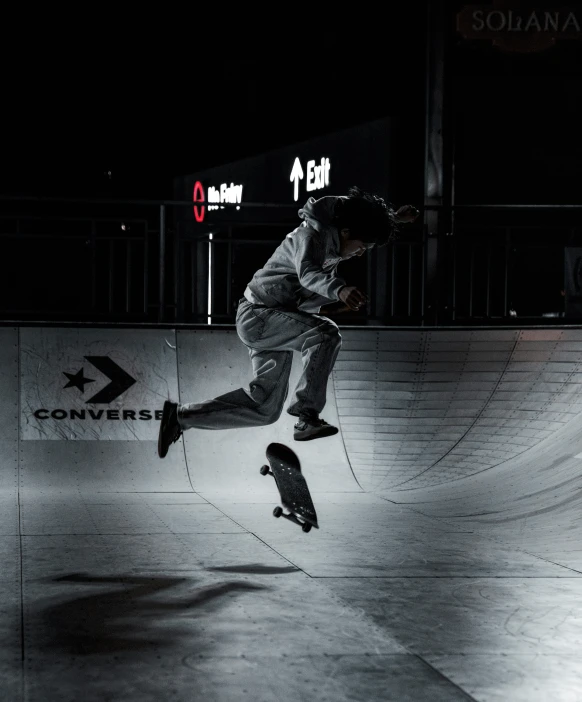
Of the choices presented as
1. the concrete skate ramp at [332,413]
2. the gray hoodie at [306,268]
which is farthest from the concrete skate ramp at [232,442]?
the gray hoodie at [306,268]

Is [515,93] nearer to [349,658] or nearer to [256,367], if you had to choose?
[256,367]

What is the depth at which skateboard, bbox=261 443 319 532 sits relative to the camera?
18.5ft

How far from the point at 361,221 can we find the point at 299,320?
26.1 inches

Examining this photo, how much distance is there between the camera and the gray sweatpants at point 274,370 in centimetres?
566

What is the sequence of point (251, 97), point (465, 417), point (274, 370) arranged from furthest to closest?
point (251, 97) → point (465, 417) → point (274, 370)

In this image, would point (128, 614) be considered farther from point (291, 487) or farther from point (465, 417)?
point (465, 417)

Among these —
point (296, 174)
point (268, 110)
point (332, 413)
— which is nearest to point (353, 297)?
point (332, 413)

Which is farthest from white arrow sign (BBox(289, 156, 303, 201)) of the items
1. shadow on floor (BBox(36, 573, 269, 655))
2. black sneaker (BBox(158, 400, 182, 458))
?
shadow on floor (BBox(36, 573, 269, 655))

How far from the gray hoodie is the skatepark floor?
1.41m

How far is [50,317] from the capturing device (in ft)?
42.6

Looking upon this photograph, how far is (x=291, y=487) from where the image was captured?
575 centimetres

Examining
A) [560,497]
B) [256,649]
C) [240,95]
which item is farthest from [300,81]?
[256,649]

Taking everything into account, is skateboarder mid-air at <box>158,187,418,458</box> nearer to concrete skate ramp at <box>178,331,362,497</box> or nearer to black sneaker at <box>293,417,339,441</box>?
black sneaker at <box>293,417,339,441</box>

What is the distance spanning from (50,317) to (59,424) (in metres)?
4.48
